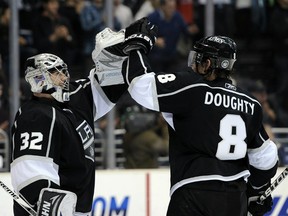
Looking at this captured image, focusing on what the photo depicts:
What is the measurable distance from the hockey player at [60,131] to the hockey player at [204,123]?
251mm

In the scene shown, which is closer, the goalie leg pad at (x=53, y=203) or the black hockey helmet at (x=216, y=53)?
the goalie leg pad at (x=53, y=203)

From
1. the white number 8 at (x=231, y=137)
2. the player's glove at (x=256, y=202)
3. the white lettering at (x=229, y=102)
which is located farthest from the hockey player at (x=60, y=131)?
the player's glove at (x=256, y=202)

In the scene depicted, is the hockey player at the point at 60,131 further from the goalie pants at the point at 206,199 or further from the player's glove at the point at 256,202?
the player's glove at the point at 256,202

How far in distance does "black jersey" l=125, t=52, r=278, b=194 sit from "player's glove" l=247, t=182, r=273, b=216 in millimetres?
300

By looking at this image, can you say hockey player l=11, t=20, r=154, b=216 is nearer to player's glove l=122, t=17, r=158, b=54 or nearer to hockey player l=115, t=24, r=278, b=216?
player's glove l=122, t=17, r=158, b=54

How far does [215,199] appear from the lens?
4.31 meters

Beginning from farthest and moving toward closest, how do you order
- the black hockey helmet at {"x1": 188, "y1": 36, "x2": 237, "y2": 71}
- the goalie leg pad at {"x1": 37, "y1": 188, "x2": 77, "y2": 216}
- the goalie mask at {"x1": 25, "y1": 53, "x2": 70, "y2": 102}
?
the goalie mask at {"x1": 25, "y1": 53, "x2": 70, "y2": 102} < the black hockey helmet at {"x1": 188, "y1": 36, "x2": 237, "y2": 71} < the goalie leg pad at {"x1": 37, "y1": 188, "x2": 77, "y2": 216}

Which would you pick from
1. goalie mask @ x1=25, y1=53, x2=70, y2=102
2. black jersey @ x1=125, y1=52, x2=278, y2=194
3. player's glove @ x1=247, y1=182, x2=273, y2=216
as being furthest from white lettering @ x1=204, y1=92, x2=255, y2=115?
goalie mask @ x1=25, y1=53, x2=70, y2=102

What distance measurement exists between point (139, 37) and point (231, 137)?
0.61m

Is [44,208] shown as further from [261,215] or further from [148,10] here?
[148,10]

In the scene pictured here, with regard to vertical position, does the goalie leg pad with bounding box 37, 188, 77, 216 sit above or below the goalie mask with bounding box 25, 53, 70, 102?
below

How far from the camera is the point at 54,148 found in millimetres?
4367

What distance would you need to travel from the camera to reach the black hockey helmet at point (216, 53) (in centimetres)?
436

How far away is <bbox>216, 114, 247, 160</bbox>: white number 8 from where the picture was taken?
4285 millimetres
